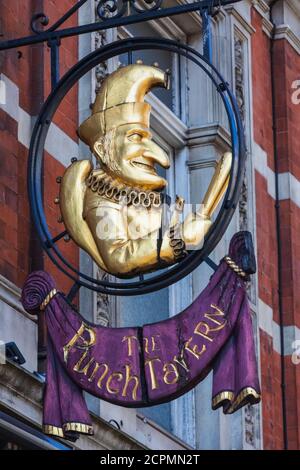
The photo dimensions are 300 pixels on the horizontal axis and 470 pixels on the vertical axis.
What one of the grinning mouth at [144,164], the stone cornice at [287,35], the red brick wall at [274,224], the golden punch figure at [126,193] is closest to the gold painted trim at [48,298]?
the golden punch figure at [126,193]

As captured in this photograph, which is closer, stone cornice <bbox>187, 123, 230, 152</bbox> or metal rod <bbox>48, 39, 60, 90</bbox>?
metal rod <bbox>48, 39, 60, 90</bbox>

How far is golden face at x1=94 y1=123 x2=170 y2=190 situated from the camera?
14688 mm

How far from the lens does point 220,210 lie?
14062mm

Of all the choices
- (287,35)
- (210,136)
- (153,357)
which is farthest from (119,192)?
(287,35)

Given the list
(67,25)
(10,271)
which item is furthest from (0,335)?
(67,25)

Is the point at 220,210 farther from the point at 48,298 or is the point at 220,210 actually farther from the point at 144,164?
the point at 48,298

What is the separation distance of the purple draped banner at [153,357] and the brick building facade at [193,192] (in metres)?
0.70

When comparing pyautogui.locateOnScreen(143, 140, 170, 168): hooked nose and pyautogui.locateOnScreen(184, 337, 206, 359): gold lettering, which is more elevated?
pyautogui.locateOnScreen(143, 140, 170, 168): hooked nose

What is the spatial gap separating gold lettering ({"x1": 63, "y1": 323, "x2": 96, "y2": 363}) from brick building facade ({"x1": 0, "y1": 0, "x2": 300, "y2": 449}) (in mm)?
822

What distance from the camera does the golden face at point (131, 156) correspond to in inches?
578

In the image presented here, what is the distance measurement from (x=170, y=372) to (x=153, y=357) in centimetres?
18

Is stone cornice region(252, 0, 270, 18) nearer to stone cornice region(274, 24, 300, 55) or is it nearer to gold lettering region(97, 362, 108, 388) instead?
stone cornice region(274, 24, 300, 55)

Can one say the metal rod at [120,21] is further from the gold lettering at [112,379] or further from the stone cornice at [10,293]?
the gold lettering at [112,379]

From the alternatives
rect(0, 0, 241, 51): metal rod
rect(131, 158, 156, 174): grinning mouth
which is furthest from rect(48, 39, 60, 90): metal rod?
rect(131, 158, 156, 174): grinning mouth
